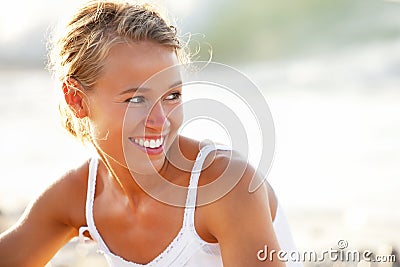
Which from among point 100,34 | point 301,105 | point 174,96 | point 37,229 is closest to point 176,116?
point 174,96

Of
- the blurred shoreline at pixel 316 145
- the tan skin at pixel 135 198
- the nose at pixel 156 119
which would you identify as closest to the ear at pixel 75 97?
the tan skin at pixel 135 198

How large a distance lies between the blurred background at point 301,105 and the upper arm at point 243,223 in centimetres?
70

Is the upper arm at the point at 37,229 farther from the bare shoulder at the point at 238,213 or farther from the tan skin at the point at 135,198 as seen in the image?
the bare shoulder at the point at 238,213

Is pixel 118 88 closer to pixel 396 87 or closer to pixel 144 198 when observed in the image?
pixel 144 198

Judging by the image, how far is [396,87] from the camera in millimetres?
8188

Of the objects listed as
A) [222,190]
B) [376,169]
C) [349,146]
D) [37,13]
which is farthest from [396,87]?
[222,190]

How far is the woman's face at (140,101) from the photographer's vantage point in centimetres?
226

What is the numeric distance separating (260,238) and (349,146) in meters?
4.29

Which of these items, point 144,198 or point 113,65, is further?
point 144,198

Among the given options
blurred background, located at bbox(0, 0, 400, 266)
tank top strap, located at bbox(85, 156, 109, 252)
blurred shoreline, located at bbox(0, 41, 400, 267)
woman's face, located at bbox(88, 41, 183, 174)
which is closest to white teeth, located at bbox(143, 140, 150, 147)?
woman's face, located at bbox(88, 41, 183, 174)

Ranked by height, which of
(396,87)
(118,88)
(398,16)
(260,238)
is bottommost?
(260,238)

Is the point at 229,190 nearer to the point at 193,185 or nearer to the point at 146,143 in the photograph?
the point at 193,185

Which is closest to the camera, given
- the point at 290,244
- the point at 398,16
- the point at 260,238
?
the point at 260,238

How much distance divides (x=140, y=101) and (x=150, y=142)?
0.12 metres
